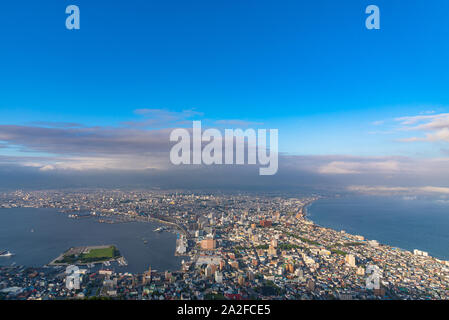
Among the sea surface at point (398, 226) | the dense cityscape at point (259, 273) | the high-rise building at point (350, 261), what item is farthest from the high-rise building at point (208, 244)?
the sea surface at point (398, 226)

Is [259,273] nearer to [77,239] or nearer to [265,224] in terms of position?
[265,224]

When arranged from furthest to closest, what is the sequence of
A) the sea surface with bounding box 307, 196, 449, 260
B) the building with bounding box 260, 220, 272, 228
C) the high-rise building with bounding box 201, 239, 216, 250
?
the building with bounding box 260, 220, 272, 228, the sea surface with bounding box 307, 196, 449, 260, the high-rise building with bounding box 201, 239, 216, 250

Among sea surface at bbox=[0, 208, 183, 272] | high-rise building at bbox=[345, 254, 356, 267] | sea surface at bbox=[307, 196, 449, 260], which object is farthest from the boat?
sea surface at bbox=[307, 196, 449, 260]

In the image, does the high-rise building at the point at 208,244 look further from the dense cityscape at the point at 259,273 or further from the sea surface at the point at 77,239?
the sea surface at the point at 77,239

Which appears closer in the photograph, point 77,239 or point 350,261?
point 350,261

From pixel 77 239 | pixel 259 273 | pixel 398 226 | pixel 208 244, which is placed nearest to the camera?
pixel 259 273

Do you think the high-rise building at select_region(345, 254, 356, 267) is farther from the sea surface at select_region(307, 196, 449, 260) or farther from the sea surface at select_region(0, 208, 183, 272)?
the sea surface at select_region(0, 208, 183, 272)

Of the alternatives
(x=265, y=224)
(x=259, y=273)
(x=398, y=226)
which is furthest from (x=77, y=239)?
(x=398, y=226)

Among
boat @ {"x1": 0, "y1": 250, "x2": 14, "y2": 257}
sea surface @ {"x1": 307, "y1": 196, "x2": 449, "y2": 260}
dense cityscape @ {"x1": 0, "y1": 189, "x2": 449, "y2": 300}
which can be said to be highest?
boat @ {"x1": 0, "y1": 250, "x2": 14, "y2": 257}
